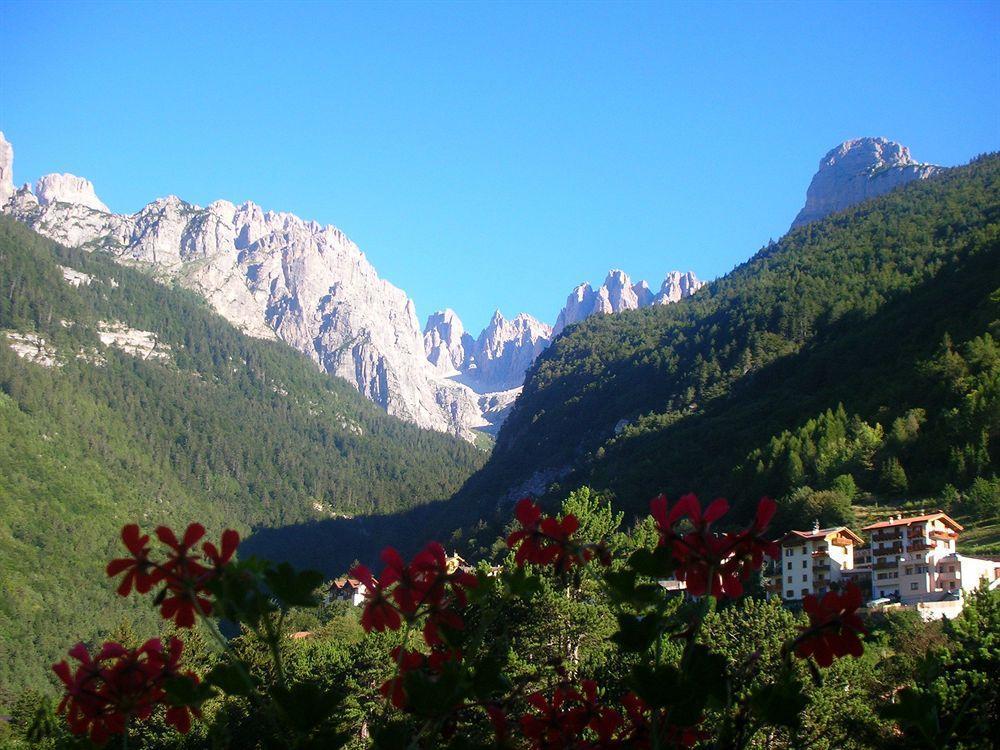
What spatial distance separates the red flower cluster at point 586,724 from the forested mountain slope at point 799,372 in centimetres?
5874

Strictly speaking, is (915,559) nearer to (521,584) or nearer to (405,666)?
(405,666)

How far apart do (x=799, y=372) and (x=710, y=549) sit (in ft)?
313

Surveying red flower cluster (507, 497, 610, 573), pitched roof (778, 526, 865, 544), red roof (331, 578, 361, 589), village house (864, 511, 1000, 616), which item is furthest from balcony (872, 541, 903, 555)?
red flower cluster (507, 497, 610, 573)

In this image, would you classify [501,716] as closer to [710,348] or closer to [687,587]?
[687,587]

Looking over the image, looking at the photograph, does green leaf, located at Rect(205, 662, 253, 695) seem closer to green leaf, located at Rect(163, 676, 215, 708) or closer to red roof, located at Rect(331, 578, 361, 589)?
green leaf, located at Rect(163, 676, 215, 708)

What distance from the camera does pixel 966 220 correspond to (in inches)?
4402

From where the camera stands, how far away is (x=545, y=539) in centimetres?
267

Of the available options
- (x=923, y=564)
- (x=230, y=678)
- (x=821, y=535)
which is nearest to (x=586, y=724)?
(x=230, y=678)

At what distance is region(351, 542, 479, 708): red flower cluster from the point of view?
2.44 meters

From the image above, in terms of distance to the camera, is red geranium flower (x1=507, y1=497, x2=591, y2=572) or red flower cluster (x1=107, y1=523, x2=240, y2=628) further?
red geranium flower (x1=507, y1=497, x2=591, y2=572)

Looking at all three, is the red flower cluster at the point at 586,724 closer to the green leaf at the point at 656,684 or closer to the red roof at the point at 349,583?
the green leaf at the point at 656,684

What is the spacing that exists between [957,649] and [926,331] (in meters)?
74.3

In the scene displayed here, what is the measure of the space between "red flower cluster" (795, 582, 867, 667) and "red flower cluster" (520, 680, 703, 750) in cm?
46

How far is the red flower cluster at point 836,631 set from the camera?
7.70 ft
